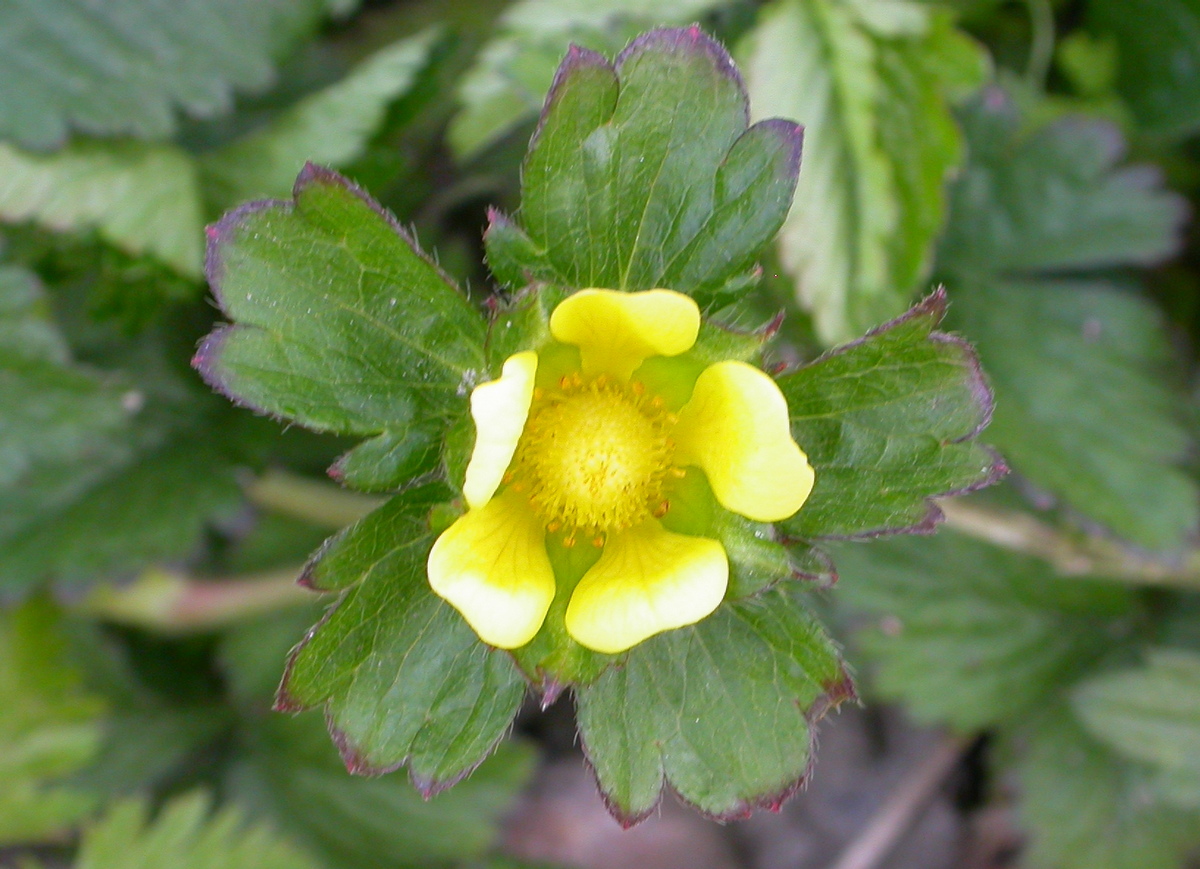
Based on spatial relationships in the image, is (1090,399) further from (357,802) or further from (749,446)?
(357,802)

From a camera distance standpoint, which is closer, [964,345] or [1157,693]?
[964,345]

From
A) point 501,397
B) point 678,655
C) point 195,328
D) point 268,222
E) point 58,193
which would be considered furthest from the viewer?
point 195,328

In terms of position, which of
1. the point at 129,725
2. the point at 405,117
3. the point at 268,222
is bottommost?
the point at 129,725

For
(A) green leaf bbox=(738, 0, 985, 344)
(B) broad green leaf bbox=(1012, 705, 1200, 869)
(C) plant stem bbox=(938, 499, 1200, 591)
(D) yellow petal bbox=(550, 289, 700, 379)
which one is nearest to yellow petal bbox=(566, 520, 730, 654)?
(D) yellow petal bbox=(550, 289, 700, 379)

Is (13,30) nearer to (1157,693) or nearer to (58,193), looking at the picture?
(58,193)

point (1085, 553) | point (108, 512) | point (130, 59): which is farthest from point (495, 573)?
point (1085, 553)

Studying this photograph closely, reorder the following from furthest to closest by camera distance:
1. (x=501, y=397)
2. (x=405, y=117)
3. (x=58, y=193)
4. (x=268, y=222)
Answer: (x=405, y=117)
(x=58, y=193)
(x=268, y=222)
(x=501, y=397)

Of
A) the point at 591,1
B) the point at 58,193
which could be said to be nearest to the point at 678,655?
the point at 591,1
